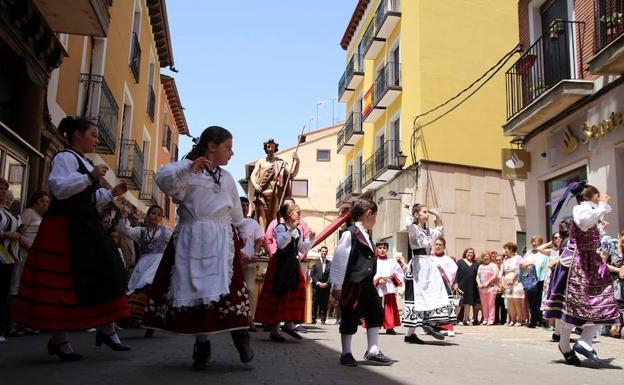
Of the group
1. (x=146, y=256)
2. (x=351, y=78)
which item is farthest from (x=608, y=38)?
(x=351, y=78)

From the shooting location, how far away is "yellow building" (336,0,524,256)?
21.8 m

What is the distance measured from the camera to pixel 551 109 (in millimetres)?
13289

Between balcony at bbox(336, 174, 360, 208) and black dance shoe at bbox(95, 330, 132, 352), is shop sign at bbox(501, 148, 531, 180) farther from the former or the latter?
balcony at bbox(336, 174, 360, 208)

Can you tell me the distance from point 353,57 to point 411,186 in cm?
1254

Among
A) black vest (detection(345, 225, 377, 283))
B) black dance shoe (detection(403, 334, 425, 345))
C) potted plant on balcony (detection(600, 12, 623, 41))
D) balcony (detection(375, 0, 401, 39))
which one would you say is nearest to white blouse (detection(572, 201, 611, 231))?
black vest (detection(345, 225, 377, 283))

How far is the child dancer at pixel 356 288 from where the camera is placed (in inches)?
226

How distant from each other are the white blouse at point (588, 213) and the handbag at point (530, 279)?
731 centimetres

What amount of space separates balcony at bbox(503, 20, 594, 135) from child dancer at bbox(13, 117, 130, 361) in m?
10.1

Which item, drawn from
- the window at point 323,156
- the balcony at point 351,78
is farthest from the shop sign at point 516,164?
the window at point 323,156

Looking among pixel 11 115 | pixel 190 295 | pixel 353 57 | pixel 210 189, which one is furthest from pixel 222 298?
pixel 353 57

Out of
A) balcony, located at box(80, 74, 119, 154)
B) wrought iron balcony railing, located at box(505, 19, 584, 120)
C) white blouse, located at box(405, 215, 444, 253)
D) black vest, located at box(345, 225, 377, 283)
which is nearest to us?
black vest, located at box(345, 225, 377, 283)

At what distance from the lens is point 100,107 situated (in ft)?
51.2

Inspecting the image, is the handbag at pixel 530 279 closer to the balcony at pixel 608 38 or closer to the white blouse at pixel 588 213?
the balcony at pixel 608 38

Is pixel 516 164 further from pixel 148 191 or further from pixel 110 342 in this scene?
pixel 148 191
